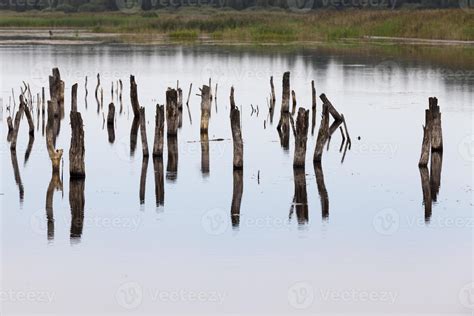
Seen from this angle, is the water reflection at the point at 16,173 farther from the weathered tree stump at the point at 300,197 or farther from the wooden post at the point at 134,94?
the weathered tree stump at the point at 300,197

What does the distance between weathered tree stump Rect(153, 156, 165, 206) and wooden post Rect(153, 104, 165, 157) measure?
132mm

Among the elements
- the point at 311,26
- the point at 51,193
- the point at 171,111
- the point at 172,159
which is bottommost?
the point at 51,193

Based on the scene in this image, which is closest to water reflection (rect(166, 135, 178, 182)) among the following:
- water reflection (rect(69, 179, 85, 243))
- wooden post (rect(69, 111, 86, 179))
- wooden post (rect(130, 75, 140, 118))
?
wooden post (rect(69, 111, 86, 179))

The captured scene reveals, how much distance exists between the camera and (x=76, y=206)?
19.7 meters

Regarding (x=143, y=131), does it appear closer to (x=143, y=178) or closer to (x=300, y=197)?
(x=143, y=178)

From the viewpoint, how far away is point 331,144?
1046 inches

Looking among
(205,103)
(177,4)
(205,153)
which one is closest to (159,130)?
(205,153)

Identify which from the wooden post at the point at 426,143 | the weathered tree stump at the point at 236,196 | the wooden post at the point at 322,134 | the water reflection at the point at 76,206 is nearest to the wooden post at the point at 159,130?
the weathered tree stump at the point at 236,196

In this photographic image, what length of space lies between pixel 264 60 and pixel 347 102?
1804 cm

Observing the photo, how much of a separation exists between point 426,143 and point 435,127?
1033 millimetres

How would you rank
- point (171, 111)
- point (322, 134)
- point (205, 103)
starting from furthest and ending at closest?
point (205, 103) < point (171, 111) < point (322, 134)

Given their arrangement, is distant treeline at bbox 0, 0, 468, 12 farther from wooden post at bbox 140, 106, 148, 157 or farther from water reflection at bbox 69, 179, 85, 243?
water reflection at bbox 69, 179, 85, 243

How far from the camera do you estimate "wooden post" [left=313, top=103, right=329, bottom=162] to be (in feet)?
72.4

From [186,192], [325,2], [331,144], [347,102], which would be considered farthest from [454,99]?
[325,2]
